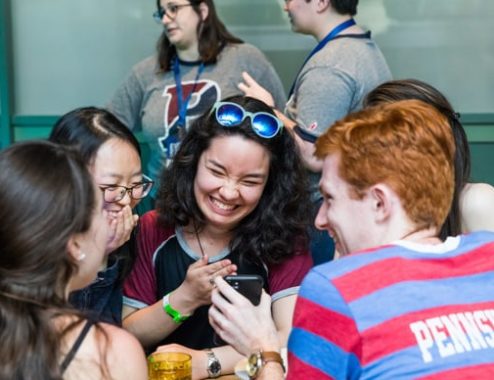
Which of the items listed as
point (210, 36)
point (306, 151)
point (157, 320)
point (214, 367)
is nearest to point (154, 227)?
point (157, 320)

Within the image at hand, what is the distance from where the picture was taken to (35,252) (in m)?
1.58

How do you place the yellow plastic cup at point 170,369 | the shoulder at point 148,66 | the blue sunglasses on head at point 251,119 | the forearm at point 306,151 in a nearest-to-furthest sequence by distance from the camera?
1. the yellow plastic cup at point 170,369
2. the blue sunglasses on head at point 251,119
3. the forearm at point 306,151
4. the shoulder at point 148,66

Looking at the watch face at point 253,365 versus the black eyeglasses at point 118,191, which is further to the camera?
the black eyeglasses at point 118,191

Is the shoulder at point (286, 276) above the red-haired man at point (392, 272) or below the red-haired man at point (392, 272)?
below

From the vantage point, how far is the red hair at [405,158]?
68.4 inches

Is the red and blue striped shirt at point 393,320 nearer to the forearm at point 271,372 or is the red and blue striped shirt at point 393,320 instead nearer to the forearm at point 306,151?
the forearm at point 271,372

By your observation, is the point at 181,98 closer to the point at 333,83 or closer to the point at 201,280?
the point at 333,83

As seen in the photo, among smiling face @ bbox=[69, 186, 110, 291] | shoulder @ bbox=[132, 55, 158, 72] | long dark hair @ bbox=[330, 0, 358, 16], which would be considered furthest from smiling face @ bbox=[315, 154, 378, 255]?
shoulder @ bbox=[132, 55, 158, 72]

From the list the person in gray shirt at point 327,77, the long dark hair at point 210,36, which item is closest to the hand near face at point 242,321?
the person in gray shirt at point 327,77

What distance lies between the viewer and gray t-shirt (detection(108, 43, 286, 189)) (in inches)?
150

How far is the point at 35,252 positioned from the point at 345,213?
633 mm

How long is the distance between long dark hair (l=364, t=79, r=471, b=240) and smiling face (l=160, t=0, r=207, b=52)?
1457 millimetres

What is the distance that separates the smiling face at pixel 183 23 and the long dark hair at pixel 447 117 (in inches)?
→ 57.4

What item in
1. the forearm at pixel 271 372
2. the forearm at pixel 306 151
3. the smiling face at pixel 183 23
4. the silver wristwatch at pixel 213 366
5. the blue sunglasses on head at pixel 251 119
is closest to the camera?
the forearm at pixel 271 372
